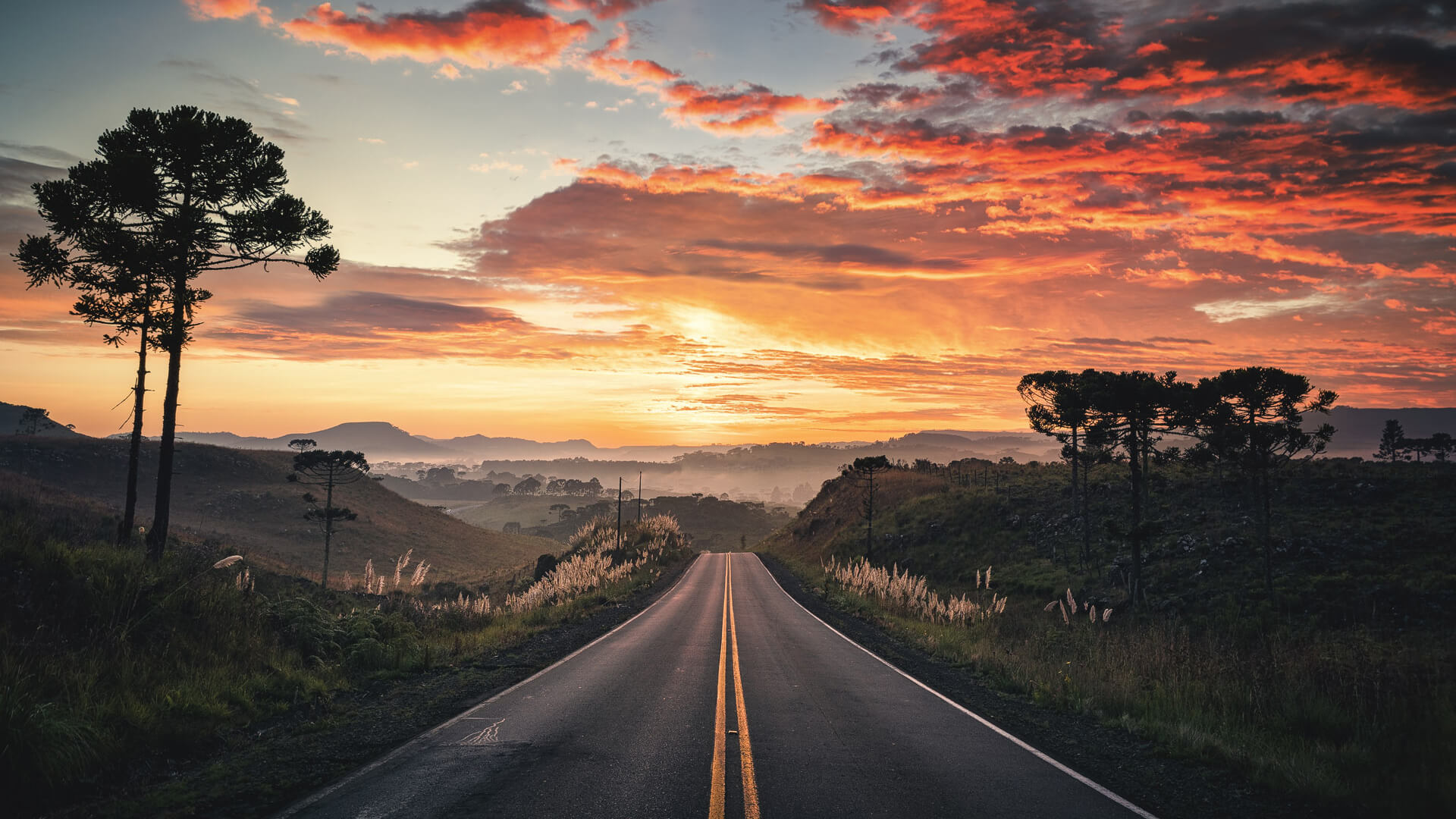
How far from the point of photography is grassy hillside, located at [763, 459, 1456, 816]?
7977 millimetres

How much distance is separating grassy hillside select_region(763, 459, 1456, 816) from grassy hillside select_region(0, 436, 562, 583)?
4624 centimetres

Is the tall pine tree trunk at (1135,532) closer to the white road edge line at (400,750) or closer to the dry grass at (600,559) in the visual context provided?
the white road edge line at (400,750)

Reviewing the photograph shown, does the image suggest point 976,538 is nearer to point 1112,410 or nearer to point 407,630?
point 1112,410

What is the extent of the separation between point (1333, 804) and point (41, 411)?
6202 inches

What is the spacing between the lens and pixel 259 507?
81000 mm

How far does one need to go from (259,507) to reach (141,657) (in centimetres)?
8826

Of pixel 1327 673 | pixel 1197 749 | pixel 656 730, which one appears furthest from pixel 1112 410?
pixel 656 730

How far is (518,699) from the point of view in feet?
35.2

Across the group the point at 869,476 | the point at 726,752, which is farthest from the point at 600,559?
the point at 726,752

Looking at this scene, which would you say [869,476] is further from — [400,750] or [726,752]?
[400,750]

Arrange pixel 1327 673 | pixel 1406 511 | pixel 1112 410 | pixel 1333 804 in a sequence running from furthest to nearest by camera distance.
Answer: pixel 1406 511 → pixel 1112 410 → pixel 1327 673 → pixel 1333 804

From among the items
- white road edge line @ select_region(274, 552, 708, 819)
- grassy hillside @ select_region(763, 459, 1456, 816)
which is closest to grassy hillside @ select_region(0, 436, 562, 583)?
grassy hillside @ select_region(763, 459, 1456, 816)

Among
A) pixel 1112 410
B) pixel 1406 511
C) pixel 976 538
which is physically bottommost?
pixel 976 538

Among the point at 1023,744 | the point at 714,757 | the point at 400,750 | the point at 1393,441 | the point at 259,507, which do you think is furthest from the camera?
the point at 259,507
